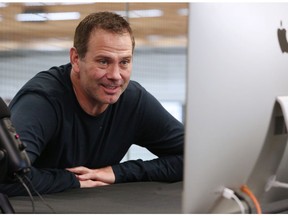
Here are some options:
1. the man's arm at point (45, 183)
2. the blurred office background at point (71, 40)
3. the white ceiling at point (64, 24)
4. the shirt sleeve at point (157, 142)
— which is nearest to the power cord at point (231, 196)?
the man's arm at point (45, 183)

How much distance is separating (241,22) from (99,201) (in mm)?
507

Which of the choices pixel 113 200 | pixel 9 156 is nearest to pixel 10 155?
pixel 9 156

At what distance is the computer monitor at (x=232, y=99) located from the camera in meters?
0.74

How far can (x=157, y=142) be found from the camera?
5.24 feet

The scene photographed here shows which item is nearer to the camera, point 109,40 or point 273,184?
point 273,184

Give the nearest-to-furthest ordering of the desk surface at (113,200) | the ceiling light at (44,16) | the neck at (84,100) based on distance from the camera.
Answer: the desk surface at (113,200) → the neck at (84,100) → the ceiling light at (44,16)

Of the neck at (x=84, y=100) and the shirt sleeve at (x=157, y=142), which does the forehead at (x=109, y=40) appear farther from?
the shirt sleeve at (x=157, y=142)

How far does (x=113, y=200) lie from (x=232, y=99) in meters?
0.44

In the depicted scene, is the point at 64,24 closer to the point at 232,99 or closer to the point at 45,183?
the point at 45,183

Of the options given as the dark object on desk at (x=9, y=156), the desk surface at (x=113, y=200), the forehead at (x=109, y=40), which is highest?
the forehead at (x=109, y=40)

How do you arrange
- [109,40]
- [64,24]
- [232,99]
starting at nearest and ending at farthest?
[232,99] → [109,40] → [64,24]

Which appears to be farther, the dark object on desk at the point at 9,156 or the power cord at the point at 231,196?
the dark object on desk at the point at 9,156

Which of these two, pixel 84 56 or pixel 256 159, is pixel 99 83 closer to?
pixel 84 56

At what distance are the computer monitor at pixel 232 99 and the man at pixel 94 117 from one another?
55 cm
